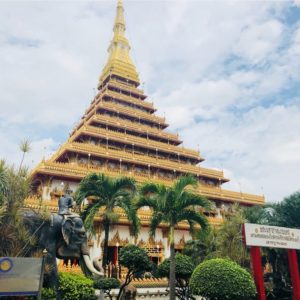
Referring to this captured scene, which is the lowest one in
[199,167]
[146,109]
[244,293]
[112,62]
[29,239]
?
[244,293]

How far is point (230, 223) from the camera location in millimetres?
23625

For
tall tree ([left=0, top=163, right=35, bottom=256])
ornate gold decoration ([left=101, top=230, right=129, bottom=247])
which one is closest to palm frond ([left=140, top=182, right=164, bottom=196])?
tall tree ([left=0, top=163, right=35, bottom=256])

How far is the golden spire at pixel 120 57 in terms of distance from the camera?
46.7 m

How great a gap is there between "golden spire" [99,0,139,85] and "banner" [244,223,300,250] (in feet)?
106

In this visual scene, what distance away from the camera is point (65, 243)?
48.9 ft

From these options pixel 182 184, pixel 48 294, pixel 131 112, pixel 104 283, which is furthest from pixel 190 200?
pixel 131 112

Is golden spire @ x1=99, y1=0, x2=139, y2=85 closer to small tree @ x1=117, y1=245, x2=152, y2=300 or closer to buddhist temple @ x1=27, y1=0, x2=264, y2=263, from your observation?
buddhist temple @ x1=27, y1=0, x2=264, y2=263

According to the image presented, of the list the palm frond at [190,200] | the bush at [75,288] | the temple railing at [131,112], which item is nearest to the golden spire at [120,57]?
the temple railing at [131,112]

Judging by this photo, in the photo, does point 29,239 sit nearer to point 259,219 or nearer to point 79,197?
point 79,197

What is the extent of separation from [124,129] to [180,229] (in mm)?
12813

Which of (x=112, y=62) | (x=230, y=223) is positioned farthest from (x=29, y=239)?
(x=112, y=62)

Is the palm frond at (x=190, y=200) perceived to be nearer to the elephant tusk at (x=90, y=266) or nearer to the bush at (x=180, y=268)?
the bush at (x=180, y=268)

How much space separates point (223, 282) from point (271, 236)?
12.4ft

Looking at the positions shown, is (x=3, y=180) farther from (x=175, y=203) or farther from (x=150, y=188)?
(x=175, y=203)
